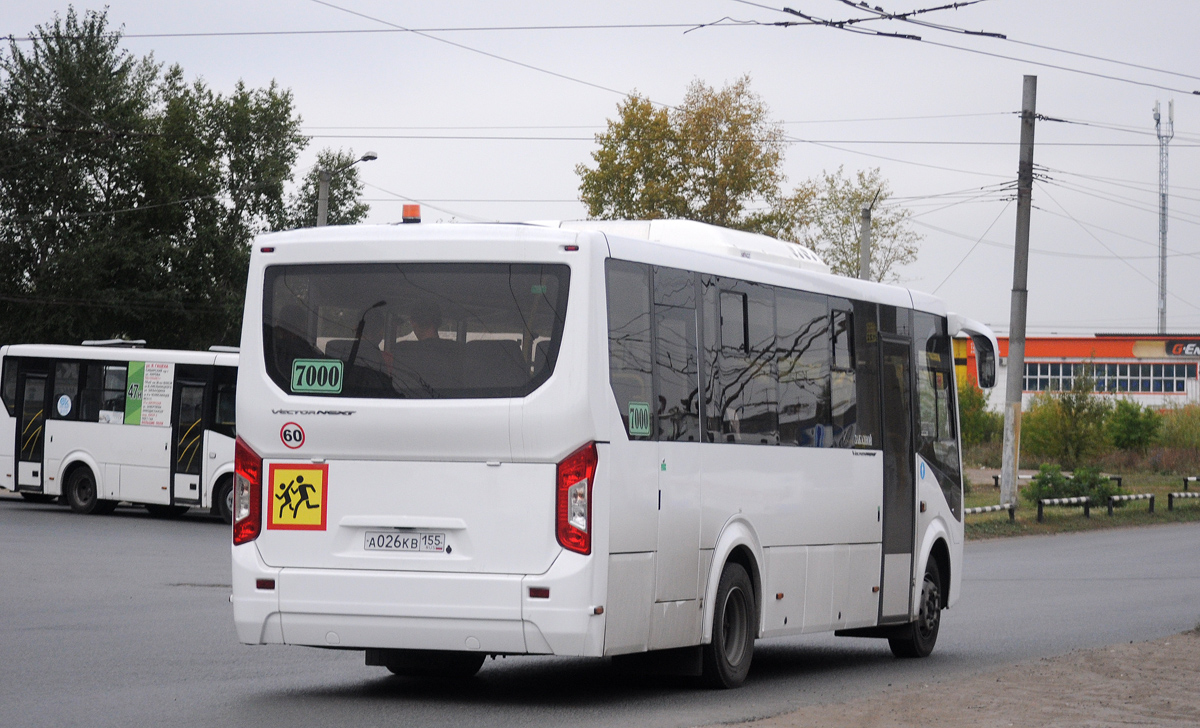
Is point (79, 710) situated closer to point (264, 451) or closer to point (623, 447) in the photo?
point (264, 451)

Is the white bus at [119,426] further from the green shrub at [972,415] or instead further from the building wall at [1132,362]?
the building wall at [1132,362]

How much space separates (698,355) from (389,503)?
2366 millimetres

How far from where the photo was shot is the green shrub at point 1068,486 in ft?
133

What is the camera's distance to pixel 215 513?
107ft

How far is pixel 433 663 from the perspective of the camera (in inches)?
446

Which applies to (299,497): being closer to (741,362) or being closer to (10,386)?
(741,362)

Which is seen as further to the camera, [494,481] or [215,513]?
[215,513]

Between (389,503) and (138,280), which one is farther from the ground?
(138,280)

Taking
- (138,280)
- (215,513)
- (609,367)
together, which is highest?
(138,280)

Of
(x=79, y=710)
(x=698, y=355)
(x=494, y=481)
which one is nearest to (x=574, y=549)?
(x=494, y=481)

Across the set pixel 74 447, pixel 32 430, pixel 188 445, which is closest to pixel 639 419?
pixel 188 445

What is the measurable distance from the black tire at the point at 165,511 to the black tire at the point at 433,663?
22460 millimetres

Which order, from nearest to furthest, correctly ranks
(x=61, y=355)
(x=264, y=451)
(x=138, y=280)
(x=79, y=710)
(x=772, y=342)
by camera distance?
(x=79, y=710) < (x=264, y=451) < (x=772, y=342) < (x=61, y=355) < (x=138, y=280)

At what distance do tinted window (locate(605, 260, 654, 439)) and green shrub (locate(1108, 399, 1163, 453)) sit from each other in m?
61.4
